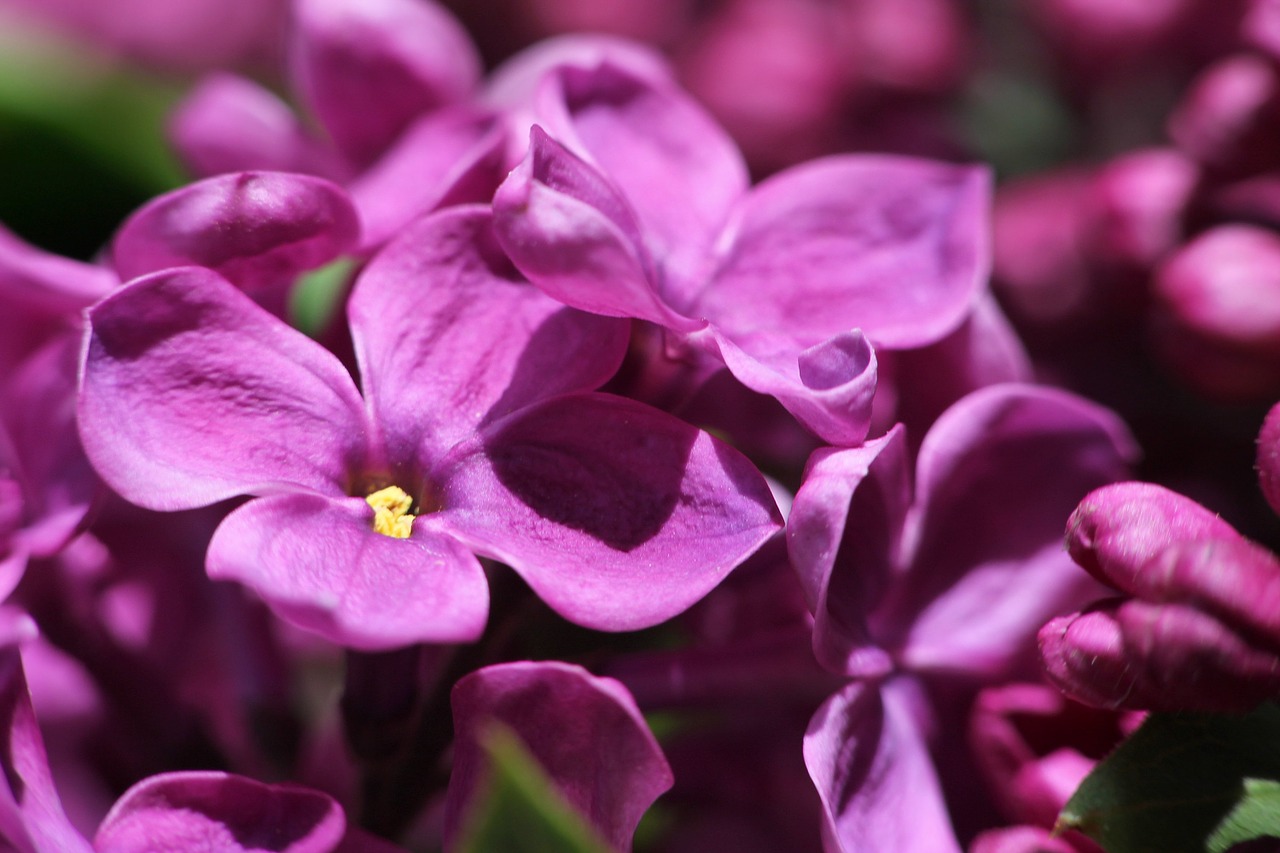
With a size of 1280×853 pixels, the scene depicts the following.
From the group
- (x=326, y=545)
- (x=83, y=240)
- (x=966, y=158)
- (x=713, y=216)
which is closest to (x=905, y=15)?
(x=966, y=158)

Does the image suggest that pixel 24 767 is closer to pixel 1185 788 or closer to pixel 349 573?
pixel 349 573

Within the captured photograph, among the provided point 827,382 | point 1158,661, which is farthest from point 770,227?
point 1158,661

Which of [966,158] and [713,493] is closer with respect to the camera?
[713,493]

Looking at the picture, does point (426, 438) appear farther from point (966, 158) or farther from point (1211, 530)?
point (966, 158)

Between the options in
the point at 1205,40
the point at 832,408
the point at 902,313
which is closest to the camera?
the point at 832,408

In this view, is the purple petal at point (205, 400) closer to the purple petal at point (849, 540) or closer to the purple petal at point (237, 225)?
the purple petal at point (237, 225)
